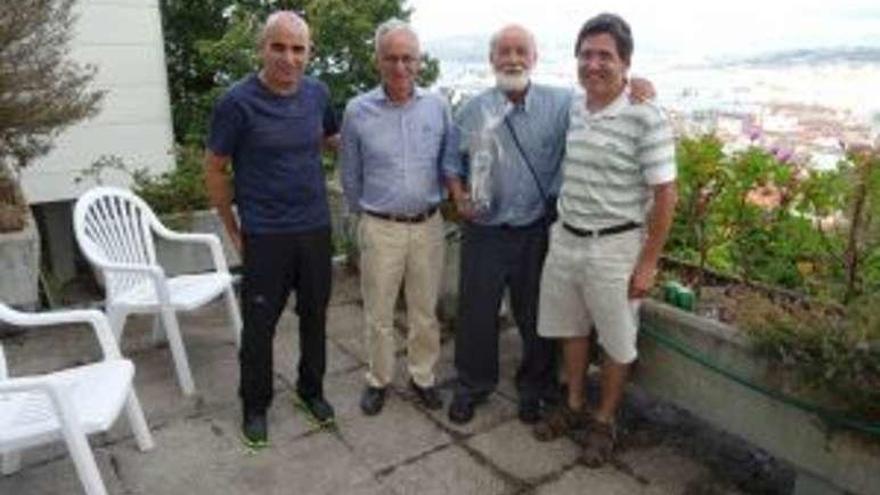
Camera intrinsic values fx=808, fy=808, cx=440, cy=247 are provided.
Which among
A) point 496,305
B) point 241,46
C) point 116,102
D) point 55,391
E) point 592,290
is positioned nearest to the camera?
point 55,391

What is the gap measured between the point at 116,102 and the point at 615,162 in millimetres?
5465

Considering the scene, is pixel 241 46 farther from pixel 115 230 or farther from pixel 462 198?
pixel 462 198

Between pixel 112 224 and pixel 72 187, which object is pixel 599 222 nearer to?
pixel 112 224

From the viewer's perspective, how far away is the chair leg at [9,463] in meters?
3.28

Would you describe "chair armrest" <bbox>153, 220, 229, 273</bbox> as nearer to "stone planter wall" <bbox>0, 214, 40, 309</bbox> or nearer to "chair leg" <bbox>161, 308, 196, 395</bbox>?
"chair leg" <bbox>161, 308, 196, 395</bbox>

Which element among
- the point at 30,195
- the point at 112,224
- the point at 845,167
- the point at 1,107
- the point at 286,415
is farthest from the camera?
the point at 30,195

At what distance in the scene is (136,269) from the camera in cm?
384

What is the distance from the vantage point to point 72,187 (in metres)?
7.01

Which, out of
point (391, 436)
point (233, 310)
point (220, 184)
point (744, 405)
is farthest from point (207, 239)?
point (744, 405)

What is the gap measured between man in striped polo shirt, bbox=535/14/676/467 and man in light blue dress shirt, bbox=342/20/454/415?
591 millimetres

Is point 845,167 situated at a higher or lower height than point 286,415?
higher

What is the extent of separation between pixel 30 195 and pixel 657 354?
5629 millimetres

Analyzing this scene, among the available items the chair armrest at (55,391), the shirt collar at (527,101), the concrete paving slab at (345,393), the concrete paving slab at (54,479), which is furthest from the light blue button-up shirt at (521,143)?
the concrete paving slab at (54,479)

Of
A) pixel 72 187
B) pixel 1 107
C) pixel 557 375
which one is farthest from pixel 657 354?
pixel 72 187
